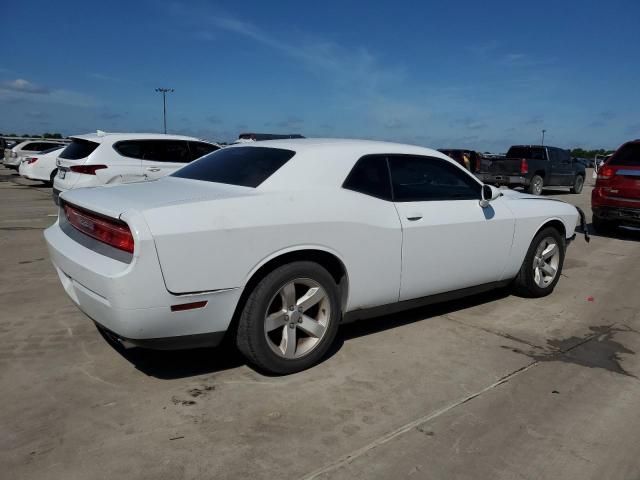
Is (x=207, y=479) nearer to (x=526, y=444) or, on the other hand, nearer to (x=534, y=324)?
(x=526, y=444)

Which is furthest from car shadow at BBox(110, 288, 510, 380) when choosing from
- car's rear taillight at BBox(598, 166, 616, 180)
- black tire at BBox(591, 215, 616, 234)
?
black tire at BBox(591, 215, 616, 234)

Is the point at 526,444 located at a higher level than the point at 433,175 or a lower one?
lower

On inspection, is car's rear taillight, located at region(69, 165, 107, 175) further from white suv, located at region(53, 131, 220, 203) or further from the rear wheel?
the rear wheel

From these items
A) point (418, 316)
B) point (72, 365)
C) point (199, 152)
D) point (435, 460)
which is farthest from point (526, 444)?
point (199, 152)

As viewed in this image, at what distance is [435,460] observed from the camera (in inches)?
103

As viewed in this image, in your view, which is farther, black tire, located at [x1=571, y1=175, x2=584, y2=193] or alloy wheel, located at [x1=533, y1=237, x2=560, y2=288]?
black tire, located at [x1=571, y1=175, x2=584, y2=193]

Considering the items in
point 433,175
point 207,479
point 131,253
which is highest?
point 433,175

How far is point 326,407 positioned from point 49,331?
2.38 metres

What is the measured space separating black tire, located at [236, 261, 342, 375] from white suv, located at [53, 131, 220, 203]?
21.4 ft

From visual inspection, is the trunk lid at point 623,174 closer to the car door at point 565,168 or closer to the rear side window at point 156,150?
the rear side window at point 156,150

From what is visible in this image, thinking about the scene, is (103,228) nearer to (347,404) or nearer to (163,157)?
(347,404)

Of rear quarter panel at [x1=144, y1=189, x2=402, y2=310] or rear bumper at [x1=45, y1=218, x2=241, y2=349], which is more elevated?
rear quarter panel at [x1=144, y1=189, x2=402, y2=310]

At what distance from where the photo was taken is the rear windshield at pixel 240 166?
366 centimetres

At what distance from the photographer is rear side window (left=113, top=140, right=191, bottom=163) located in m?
9.64
